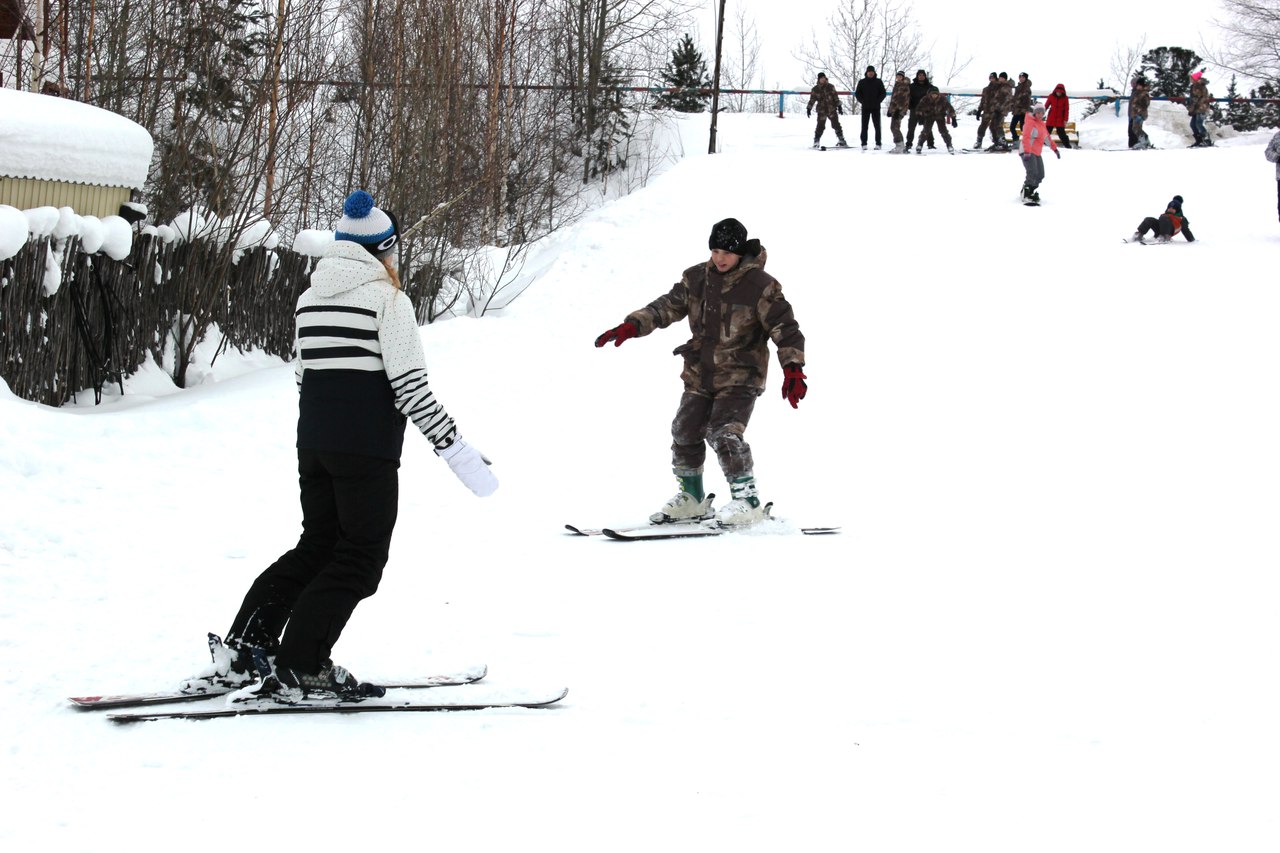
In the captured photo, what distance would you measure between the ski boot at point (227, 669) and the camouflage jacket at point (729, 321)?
302 cm

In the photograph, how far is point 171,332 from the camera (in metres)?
8.98

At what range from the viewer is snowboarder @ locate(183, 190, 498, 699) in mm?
3371

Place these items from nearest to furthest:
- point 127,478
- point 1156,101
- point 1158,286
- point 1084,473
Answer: point 127,478
point 1084,473
point 1158,286
point 1156,101

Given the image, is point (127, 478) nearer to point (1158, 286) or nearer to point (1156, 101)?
point (1158, 286)

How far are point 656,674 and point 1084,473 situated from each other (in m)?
4.76

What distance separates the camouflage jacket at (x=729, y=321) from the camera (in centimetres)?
599

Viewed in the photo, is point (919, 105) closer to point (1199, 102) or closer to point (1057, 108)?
point (1057, 108)

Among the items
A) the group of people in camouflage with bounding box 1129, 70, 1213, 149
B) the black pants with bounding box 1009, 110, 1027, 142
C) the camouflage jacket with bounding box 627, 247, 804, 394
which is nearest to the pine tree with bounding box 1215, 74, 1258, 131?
the group of people in camouflage with bounding box 1129, 70, 1213, 149

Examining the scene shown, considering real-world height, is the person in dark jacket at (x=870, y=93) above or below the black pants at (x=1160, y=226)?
above

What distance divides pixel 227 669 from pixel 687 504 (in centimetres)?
321

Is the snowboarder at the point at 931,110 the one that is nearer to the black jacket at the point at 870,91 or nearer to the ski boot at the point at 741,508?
the black jacket at the point at 870,91

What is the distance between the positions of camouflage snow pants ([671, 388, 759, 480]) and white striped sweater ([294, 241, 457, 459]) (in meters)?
2.86

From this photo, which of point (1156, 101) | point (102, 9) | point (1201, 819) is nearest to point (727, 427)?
point (1201, 819)

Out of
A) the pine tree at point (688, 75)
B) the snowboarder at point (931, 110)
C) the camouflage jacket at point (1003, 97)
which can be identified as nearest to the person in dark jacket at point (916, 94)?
the snowboarder at point (931, 110)
